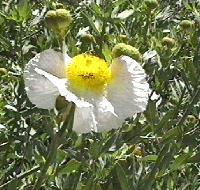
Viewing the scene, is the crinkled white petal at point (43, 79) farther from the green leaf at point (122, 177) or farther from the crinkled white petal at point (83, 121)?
the green leaf at point (122, 177)

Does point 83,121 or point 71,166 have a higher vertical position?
point 83,121

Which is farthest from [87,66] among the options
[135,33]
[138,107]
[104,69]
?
[135,33]

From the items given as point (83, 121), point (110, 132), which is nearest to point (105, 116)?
point (83, 121)

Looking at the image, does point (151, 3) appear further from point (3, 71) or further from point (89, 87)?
point (89, 87)

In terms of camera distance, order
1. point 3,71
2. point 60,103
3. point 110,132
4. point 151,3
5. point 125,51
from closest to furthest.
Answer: point 60,103
point 125,51
point 110,132
point 3,71
point 151,3

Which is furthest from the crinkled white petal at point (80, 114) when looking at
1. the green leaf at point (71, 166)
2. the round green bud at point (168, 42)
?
the round green bud at point (168, 42)

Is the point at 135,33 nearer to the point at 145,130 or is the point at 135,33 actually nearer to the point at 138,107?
the point at 145,130

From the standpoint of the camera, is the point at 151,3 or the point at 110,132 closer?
the point at 110,132

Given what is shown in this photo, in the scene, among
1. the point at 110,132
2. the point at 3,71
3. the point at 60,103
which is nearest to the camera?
the point at 60,103
